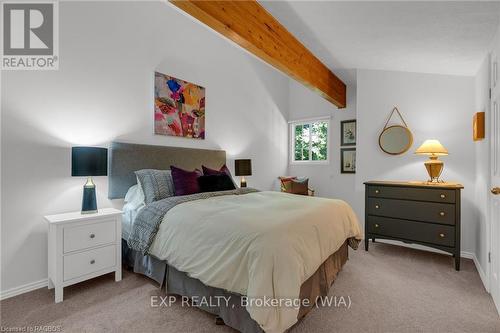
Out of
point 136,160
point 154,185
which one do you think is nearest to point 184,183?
point 154,185

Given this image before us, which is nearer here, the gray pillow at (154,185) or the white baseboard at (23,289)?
the white baseboard at (23,289)

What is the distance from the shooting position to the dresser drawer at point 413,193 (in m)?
2.83

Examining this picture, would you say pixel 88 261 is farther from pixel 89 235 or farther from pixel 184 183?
pixel 184 183

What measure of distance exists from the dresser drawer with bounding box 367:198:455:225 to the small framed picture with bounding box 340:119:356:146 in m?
1.87

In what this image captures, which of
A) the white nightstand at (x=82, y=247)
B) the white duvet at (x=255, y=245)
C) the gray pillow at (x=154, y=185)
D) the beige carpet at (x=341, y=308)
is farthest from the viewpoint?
the gray pillow at (x=154, y=185)

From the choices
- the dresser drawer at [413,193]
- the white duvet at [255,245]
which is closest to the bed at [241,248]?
the white duvet at [255,245]

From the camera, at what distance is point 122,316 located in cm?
185

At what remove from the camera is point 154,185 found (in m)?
2.64

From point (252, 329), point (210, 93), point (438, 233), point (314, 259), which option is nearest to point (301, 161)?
point (210, 93)

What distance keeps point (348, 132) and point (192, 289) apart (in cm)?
416

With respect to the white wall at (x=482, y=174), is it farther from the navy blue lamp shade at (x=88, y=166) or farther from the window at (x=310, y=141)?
the navy blue lamp shade at (x=88, y=166)

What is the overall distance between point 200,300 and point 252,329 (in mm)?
494

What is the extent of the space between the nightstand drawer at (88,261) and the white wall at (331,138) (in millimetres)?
4007

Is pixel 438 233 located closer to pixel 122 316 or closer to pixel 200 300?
pixel 200 300
